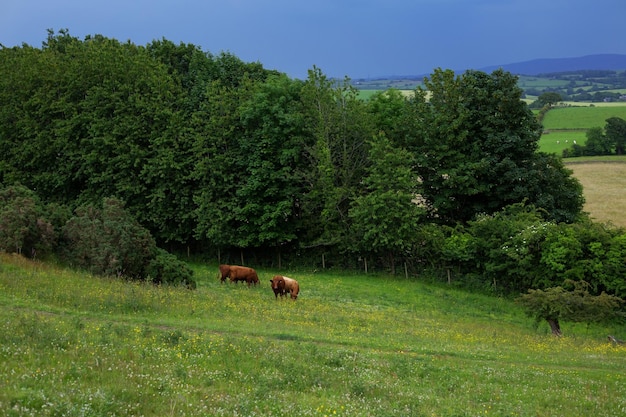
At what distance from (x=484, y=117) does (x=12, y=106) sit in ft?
145

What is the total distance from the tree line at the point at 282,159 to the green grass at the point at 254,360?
18.6 meters

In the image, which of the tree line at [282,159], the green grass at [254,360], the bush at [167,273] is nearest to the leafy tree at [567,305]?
the green grass at [254,360]

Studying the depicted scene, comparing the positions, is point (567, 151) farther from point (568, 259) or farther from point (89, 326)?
point (89, 326)

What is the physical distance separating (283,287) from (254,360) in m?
18.1

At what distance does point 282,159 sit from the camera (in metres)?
48.8

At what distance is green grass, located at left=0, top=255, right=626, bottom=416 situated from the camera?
11484 mm

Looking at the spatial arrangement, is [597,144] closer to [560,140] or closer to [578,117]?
[560,140]

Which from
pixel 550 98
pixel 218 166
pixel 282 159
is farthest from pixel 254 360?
pixel 550 98

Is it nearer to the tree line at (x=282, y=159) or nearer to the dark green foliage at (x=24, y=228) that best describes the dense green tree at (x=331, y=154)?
the tree line at (x=282, y=159)

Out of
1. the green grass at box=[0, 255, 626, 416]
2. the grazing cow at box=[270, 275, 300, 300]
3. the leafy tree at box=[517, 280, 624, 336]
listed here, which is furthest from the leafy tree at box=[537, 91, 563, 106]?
the green grass at box=[0, 255, 626, 416]

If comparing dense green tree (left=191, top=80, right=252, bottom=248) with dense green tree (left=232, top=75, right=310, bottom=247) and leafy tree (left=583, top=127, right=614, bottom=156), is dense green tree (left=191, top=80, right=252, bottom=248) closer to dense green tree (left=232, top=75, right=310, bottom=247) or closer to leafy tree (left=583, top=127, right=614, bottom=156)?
dense green tree (left=232, top=75, right=310, bottom=247)

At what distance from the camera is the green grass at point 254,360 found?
1148cm

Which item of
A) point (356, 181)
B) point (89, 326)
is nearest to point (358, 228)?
point (356, 181)

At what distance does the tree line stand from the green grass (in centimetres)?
1863
